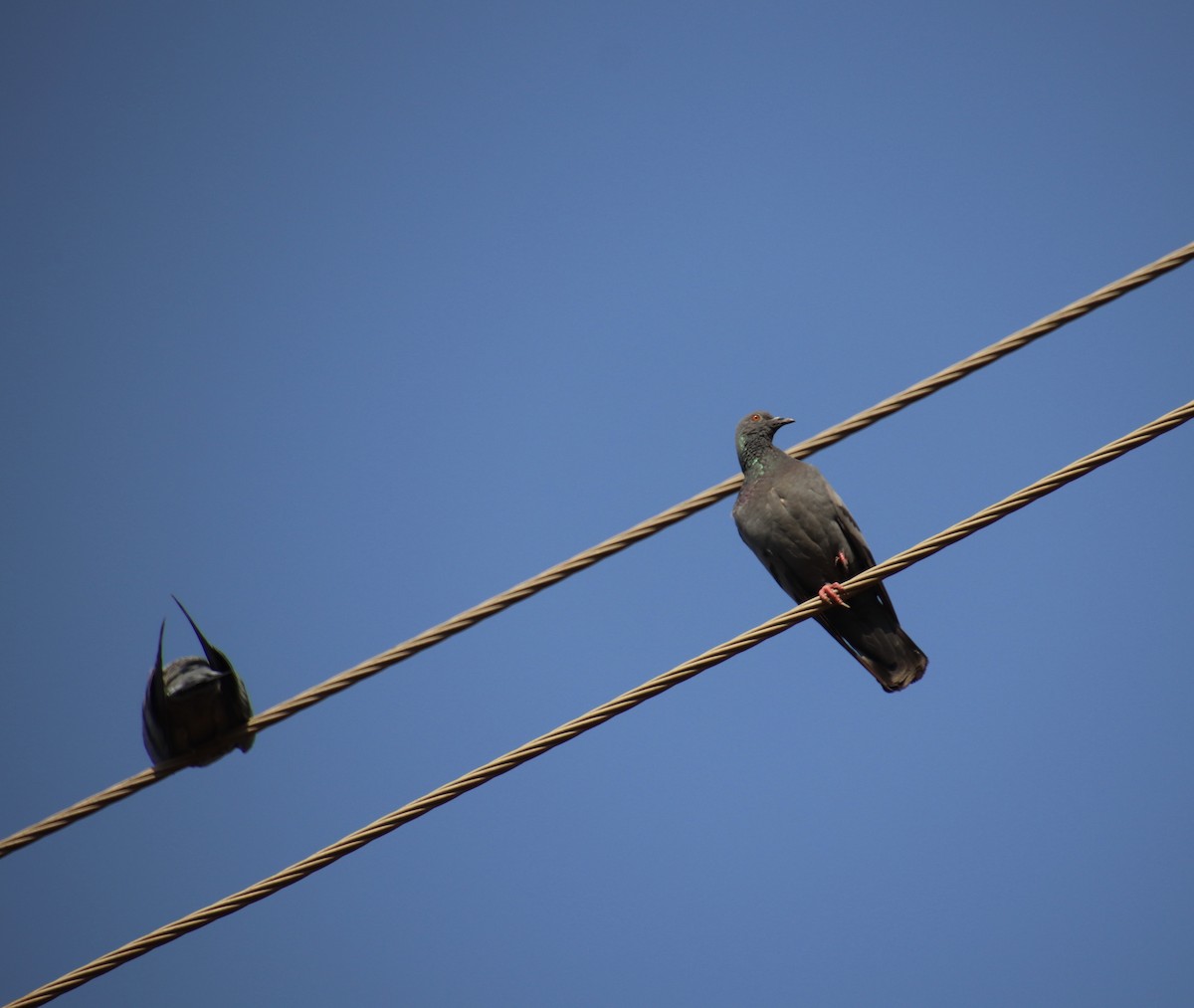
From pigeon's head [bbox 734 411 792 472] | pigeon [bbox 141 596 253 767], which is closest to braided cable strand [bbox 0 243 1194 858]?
pigeon [bbox 141 596 253 767]

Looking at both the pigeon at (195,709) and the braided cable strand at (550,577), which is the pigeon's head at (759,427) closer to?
the braided cable strand at (550,577)

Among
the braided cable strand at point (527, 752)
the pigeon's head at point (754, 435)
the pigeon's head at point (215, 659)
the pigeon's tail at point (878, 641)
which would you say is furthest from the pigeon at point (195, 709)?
the pigeon's head at point (754, 435)

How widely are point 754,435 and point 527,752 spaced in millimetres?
3073

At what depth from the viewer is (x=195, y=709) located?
17.3 ft

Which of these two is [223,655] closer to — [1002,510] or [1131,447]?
[1002,510]

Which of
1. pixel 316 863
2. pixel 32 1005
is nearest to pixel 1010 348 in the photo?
pixel 316 863

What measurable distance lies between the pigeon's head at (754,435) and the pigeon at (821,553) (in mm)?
239

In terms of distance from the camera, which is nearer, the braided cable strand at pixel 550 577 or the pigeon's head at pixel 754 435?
the braided cable strand at pixel 550 577

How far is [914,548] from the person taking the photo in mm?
4191

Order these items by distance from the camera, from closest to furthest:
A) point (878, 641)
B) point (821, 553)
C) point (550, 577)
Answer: point (550, 577) < point (878, 641) < point (821, 553)

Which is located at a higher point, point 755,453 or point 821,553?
point 755,453

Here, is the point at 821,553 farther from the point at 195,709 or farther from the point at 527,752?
the point at 195,709

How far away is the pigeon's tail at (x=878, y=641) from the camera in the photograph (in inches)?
225

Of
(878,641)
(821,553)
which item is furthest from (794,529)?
(878,641)
